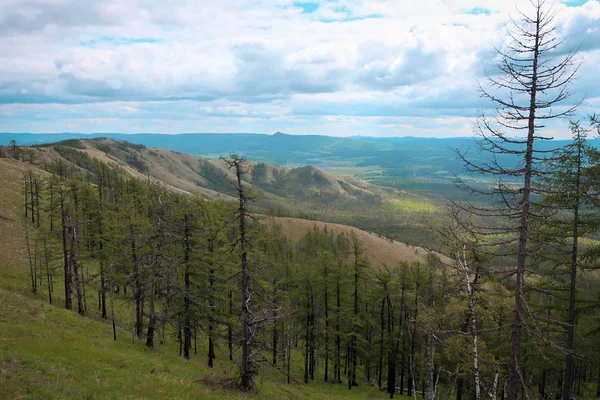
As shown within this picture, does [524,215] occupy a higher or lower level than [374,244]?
higher

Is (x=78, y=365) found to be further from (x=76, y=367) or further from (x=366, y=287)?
(x=366, y=287)

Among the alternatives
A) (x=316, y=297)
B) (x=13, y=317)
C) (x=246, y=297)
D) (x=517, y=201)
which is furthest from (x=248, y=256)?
(x=316, y=297)

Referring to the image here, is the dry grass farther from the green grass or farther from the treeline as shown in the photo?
the green grass

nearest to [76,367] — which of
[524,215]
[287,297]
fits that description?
[524,215]

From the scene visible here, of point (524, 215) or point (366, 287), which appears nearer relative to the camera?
point (524, 215)

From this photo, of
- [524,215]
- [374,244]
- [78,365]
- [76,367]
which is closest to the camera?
[524,215]

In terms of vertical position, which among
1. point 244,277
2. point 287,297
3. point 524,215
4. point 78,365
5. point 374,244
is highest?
point 524,215

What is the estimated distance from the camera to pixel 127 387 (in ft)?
50.3

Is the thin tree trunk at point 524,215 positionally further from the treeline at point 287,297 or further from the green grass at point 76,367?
the green grass at point 76,367

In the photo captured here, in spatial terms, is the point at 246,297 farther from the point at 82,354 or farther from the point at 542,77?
the point at 542,77

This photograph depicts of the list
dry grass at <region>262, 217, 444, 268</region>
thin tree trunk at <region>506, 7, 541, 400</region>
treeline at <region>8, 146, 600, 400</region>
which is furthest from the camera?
dry grass at <region>262, 217, 444, 268</region>

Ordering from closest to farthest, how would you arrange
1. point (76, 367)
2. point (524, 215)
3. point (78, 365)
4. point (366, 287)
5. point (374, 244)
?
1. point (524, 215)
2. point (76, 367)
3. point (78, 365)
4. point (366, 287)
5. point (374, 244)

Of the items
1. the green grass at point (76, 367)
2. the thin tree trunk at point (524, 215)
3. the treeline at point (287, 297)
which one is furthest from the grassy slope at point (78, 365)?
the thin tree trunk at point (524, 215)

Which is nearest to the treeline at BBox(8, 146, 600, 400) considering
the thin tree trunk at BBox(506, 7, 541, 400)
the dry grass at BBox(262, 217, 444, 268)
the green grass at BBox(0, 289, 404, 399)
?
the green grass at BBox(0, 289, 404, 399)
